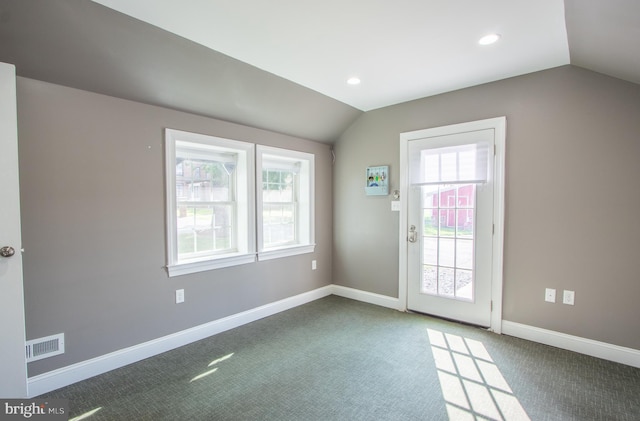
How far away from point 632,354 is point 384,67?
120 inches

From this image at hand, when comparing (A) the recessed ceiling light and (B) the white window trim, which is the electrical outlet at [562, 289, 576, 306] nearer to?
(A) the recessed ceiling light

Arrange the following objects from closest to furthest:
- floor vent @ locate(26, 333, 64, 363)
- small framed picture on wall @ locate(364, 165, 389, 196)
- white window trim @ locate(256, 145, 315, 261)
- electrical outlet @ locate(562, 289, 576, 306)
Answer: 1. floor vent @ locate(26, 333, 64, 363)
2. electrical outlet @ locate(562, 289, 576, 306)
3. white window trim @ locate(256, 145, 315, 261)
4. small framed picture on wall @ locate(364, 165, 389, 196)

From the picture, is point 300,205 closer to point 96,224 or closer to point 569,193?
point 96,224

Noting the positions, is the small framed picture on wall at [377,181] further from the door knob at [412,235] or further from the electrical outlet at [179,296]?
the electrical outlet at [179,296]

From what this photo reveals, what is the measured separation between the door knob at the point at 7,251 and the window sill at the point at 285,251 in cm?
201

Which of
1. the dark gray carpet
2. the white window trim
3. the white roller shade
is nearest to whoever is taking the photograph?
the dark gray carpet

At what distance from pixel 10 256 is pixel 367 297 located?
338 cm

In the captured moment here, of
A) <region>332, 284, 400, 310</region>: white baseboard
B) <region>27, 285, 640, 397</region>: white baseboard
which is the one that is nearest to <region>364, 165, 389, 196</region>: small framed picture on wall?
<region>332, 284, 400, 310</region>: white baseboard

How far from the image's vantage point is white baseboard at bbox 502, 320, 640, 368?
7.93ft

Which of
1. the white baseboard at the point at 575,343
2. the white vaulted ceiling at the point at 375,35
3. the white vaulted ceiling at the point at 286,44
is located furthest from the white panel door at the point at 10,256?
the white baseboard at the point at 575,343

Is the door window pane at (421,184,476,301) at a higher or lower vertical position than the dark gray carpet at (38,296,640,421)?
higher

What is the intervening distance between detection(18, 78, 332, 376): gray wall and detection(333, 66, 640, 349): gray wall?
2.90 m

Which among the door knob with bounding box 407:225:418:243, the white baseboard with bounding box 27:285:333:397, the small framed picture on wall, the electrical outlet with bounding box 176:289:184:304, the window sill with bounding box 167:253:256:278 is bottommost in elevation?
the white baseboard with bounding box 27:285:333:397

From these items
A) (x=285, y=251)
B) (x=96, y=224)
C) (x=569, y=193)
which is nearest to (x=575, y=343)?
(x=569, y=193)
